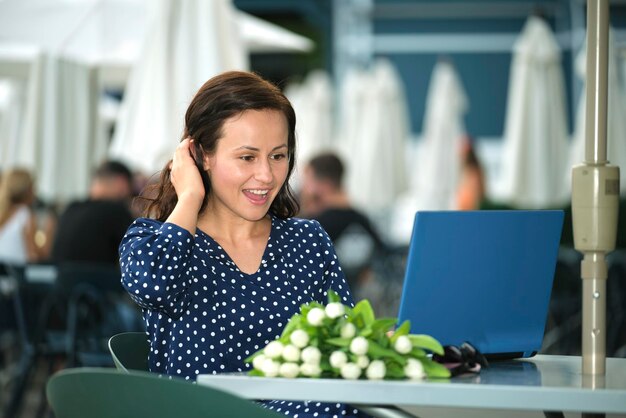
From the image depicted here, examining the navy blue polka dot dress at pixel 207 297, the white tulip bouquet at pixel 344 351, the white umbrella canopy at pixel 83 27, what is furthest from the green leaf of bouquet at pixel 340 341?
the white umbrella canopy at pixel 83 27

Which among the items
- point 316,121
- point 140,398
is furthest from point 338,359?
point 316,121

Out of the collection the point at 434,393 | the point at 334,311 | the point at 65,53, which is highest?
the point at 65,53

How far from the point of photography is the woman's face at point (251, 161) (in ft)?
7.75

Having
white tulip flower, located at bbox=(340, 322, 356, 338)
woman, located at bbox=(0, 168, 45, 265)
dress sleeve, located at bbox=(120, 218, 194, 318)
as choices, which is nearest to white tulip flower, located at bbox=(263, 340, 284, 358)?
white tulip flower, located at bbox=(340, 322, 356, 338)

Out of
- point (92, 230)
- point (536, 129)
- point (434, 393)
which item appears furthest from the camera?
point (536, 129)

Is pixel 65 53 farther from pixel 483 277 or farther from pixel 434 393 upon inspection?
pixel 434 393

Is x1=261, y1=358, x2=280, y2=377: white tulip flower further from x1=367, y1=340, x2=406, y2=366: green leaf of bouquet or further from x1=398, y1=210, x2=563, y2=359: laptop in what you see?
x1=398, y1=210, x2=563, y2=359: laptop

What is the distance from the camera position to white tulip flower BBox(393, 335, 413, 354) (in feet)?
5.94

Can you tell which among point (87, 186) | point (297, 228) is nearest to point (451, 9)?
point (87, 186)

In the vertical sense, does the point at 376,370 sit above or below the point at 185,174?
below

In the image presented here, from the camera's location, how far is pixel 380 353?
5.87ft

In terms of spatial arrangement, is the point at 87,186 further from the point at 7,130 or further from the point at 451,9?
the point at 451,9

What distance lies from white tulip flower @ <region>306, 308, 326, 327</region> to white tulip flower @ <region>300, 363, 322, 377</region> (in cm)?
7

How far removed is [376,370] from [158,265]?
0.60 meters
